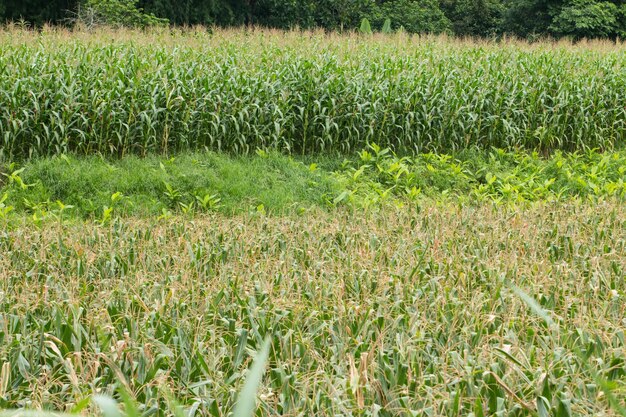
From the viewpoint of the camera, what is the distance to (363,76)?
12.0 meters

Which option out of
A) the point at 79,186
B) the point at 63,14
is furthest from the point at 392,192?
the point at 63,14

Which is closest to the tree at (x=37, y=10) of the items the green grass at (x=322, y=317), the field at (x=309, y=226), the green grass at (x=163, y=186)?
the field at (x=309, y=226)

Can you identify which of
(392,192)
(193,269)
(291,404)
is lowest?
(392,192)

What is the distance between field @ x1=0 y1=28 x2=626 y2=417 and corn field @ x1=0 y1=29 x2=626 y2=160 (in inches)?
1.9

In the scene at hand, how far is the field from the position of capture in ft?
10.4

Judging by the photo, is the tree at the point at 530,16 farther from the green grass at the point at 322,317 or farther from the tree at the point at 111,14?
the green grass at the point at 322,317

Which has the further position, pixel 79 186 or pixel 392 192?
pixel 392 192

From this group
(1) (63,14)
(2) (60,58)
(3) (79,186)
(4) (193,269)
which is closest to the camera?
(4) (193,269)

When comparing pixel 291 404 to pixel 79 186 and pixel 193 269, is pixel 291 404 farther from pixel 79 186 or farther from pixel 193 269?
pixel 79 186

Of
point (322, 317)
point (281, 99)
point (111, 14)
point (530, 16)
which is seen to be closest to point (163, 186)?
point (281, 99)

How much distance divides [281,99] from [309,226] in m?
4.24

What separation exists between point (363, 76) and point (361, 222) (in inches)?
202

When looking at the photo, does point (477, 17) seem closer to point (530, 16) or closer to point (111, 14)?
point (530, 16)

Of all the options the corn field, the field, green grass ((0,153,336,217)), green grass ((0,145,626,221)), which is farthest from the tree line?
green grass ((0,153,336,217))
